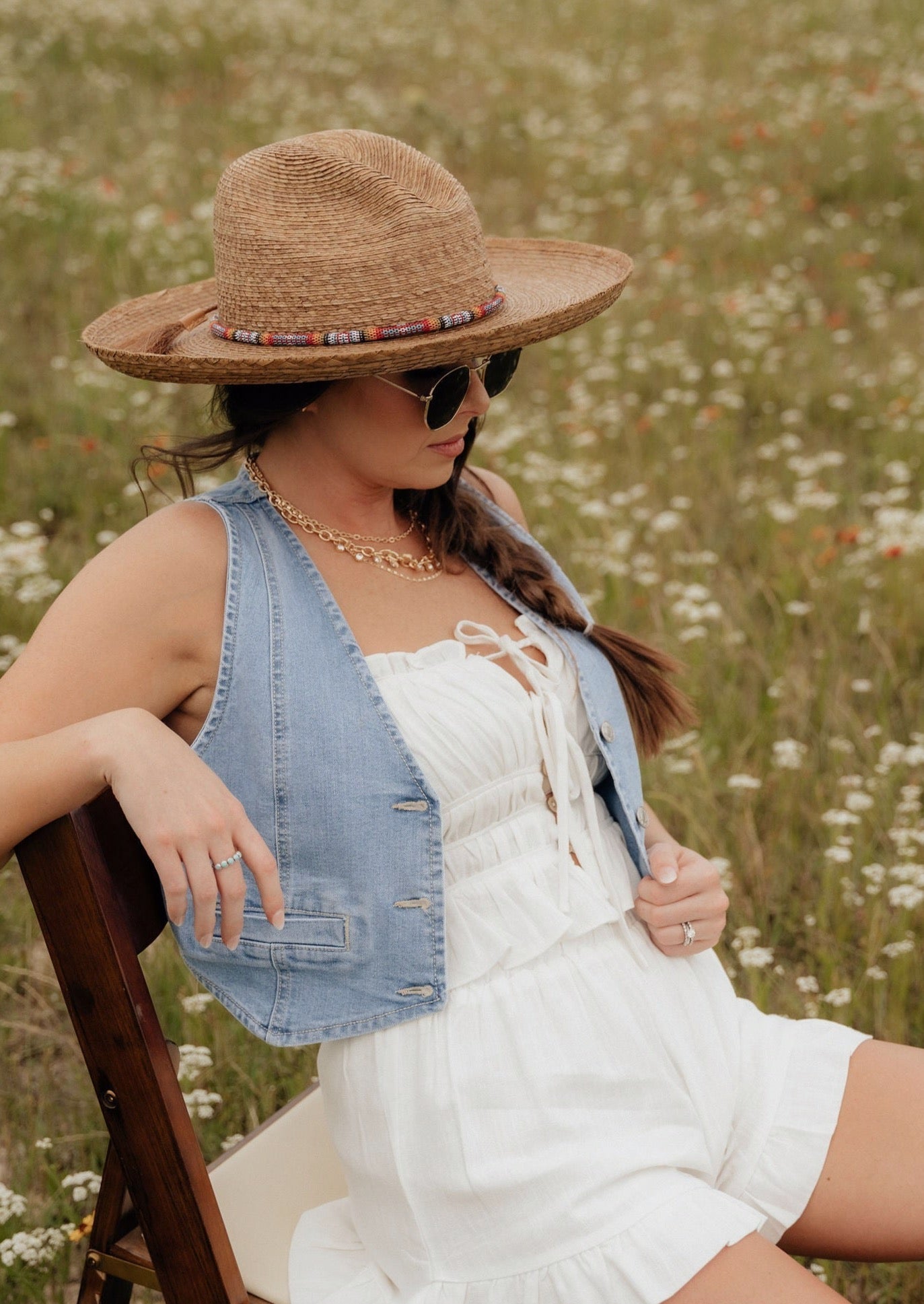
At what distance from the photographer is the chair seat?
1751 millimetres

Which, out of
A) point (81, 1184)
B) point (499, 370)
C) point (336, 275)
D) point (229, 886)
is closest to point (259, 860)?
point (229, 886)

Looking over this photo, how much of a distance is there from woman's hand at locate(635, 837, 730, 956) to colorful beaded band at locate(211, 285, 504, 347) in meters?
0.80

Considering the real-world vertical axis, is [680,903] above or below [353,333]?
below

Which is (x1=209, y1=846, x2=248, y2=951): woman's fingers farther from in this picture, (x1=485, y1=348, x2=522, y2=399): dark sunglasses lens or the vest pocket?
(x1=485, y1=348, x2=522, y2=399): dark sunglasses lens

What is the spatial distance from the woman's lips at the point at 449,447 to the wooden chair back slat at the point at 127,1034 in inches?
26.8

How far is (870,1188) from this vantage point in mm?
1773

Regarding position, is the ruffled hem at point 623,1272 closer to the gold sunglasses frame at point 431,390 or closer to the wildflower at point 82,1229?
the wildflower at point 82,1229

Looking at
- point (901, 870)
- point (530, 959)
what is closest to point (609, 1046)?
point (530, 959)

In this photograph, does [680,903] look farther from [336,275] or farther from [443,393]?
[336,275]

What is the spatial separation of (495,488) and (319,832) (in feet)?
2.76

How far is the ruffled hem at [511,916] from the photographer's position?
177 centimetres

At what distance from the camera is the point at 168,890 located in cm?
139

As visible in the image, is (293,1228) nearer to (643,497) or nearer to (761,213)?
(643,497)

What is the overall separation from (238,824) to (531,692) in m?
0.63
